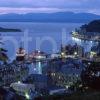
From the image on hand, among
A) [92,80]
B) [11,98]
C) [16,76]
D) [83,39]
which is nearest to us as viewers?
[11,98]

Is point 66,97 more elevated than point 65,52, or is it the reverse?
point 66,97

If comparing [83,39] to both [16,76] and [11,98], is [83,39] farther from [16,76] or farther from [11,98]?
[11,98]

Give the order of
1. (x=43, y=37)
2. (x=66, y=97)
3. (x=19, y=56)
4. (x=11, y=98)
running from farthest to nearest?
(x=43, y=37)
(x=19, y=56)
(x=66, y=97)
(x=11, y=98)

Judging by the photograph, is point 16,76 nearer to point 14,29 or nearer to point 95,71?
point 95,71

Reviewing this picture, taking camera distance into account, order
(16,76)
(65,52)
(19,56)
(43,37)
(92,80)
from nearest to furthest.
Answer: (92,80) → (16,76) → (19,56) → (65,52) → (43,37)

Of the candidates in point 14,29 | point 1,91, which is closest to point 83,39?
point 14,29

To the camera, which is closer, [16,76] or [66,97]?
[66,97]

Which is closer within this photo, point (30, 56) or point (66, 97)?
point (66, 97)

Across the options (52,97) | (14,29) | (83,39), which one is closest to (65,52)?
→ (83,39)

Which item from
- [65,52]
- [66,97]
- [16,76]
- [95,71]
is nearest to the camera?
[66,97]
